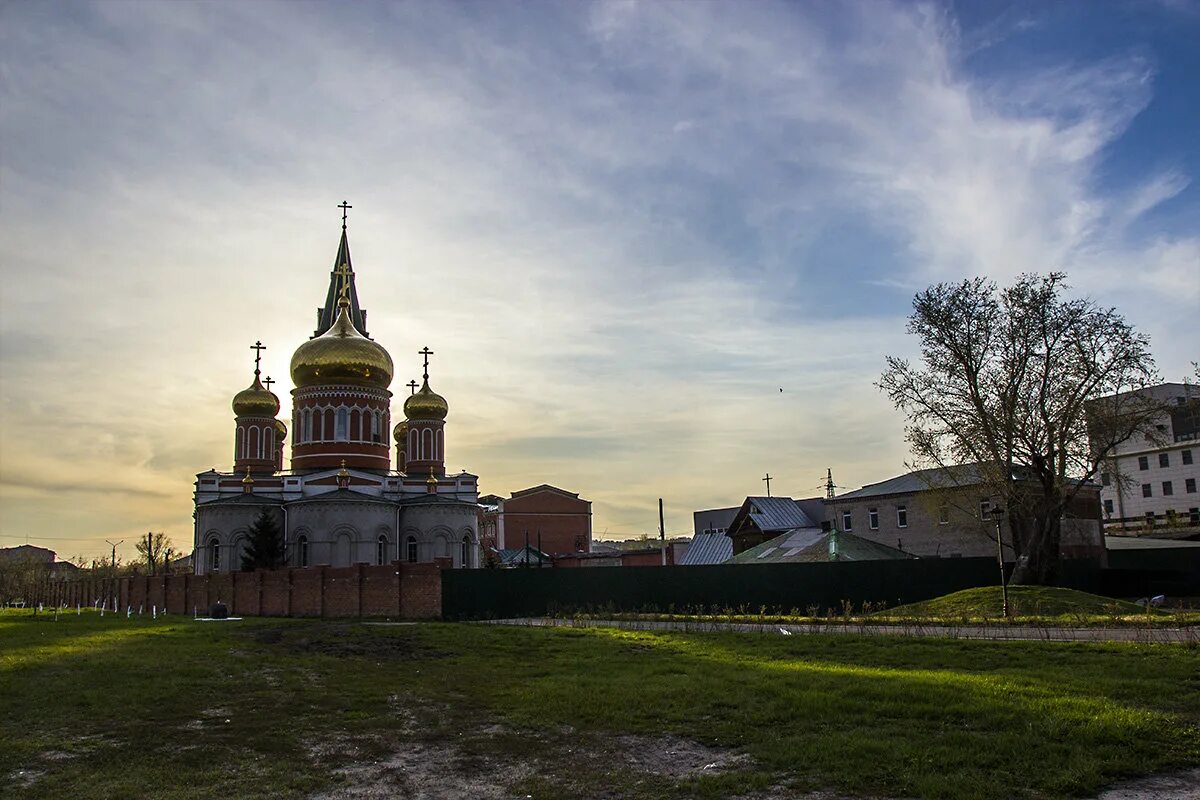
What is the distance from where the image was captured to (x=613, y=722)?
1140 cm

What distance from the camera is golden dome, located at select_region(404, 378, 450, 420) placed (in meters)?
55.2

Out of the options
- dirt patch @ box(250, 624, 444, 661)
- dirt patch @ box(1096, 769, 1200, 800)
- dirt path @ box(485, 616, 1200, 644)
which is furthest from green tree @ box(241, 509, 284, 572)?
dirt patch @ box(1096, 769, 1200, 800)

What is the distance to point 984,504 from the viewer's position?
41156mm

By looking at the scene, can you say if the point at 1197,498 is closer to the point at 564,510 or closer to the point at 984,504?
the point at 984,504

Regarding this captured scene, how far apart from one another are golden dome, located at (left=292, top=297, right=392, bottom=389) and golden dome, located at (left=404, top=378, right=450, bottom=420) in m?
5.71

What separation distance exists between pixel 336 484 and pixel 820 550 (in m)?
22.3

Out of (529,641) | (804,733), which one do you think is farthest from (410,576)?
(804,733)

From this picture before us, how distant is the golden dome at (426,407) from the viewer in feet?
181

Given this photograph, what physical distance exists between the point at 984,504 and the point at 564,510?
136 ft

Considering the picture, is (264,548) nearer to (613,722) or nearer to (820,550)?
(820,550)

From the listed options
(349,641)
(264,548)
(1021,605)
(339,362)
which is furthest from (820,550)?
(349,641)

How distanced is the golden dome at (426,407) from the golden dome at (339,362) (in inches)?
225

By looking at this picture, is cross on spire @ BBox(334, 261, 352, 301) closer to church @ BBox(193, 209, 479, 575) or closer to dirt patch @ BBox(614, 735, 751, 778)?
church @ BBox(193, 209, 479, 575)

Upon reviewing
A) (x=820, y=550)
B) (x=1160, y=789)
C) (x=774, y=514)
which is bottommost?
(x=1160, y=789)
